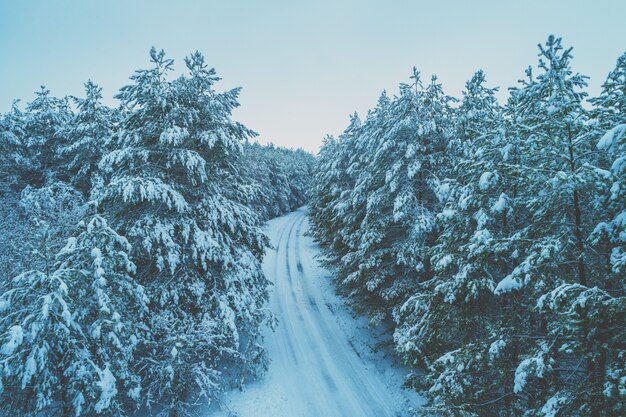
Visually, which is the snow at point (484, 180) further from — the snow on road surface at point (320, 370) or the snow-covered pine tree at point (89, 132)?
the snow-covered pine tree at point (89, 132)

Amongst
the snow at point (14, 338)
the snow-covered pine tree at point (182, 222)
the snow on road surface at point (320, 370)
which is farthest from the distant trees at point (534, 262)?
the snow at point (14, 338)

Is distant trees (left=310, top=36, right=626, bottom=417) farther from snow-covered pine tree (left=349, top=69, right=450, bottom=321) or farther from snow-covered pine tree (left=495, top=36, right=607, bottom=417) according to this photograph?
snow-covered pine tree (left=349, top=69, right=450, bottom=321)

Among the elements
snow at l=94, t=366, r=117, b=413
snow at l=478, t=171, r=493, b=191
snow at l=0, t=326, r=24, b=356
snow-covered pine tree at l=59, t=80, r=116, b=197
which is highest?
snow-covered pine tree at l=59, t=80, r=116, b=197

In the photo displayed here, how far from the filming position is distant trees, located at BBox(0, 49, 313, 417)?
20.2 feet

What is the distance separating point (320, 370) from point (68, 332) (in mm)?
10558

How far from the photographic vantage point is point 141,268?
1050 centimetres

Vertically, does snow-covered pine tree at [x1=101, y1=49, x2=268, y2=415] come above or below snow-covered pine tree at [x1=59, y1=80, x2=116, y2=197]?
below

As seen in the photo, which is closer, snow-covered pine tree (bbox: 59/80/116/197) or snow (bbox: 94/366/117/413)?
snow (bbox: 94/366/117/413)

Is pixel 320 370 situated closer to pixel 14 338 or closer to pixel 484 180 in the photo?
pixel 14 338

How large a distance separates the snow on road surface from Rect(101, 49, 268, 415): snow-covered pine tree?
1.85 meters

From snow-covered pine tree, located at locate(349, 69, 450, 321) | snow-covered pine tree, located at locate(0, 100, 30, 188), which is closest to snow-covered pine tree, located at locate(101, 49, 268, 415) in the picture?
snow-covered pine tree, located at locate(349, 69, 450, 321)

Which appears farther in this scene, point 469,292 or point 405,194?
point 405,194

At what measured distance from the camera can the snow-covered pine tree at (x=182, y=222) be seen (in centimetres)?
908

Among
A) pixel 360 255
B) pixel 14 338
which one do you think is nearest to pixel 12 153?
pixel 14 338
